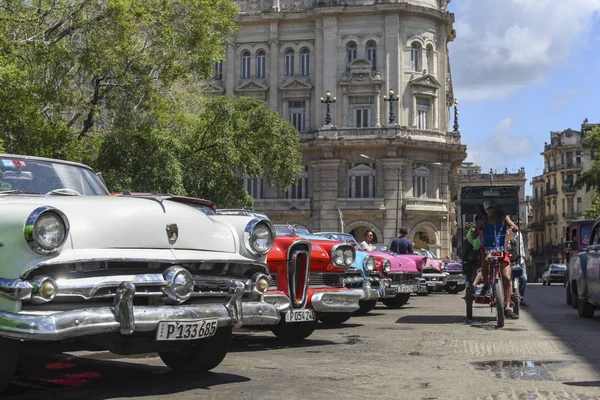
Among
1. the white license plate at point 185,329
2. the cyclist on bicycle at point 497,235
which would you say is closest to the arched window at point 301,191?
the cyclist on bicycle at point 497,235

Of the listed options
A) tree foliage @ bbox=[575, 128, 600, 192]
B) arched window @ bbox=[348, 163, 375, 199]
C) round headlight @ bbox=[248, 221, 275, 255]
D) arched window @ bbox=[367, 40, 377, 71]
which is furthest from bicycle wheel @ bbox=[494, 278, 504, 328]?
tree foliage @ bbox=[575, 128, 600, 192]

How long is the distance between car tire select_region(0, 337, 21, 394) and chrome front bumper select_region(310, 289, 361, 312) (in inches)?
189

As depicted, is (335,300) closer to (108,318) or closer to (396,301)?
(108,318)

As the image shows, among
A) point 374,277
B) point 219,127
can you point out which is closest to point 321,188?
point 219,127

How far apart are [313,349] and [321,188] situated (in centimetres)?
4431

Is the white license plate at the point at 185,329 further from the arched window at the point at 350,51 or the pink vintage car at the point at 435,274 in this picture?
the arched window at the point at 350,51

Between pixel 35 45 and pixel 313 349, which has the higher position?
pixel 35 45

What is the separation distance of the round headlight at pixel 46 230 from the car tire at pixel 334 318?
7.51 m

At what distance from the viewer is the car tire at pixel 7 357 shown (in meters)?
5.88

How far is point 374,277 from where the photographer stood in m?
14.4

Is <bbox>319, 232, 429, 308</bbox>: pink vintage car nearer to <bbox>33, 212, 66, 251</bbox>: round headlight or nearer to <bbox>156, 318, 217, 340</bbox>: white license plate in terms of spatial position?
<bbox>156, 318, 217, 340</bbox>: white license plate

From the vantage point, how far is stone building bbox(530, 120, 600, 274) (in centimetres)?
10231

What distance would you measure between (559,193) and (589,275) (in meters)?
94.6

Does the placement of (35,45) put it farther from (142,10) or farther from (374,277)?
(374,277)
